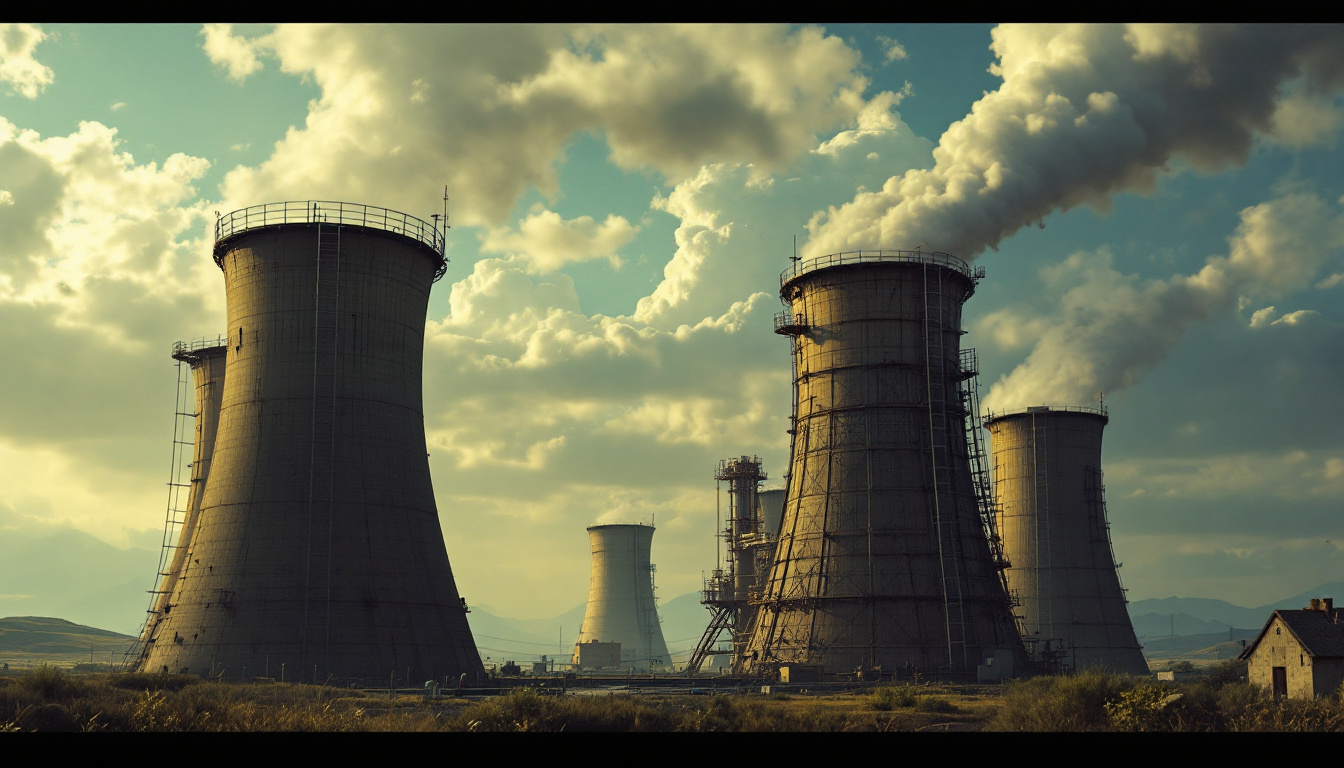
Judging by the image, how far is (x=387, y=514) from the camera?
35.8m

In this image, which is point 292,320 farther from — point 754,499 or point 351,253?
point 754,499

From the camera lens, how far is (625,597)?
90500mm

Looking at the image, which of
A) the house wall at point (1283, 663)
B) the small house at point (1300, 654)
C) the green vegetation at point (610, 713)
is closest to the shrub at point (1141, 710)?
the green vegetation at point (610, 713)

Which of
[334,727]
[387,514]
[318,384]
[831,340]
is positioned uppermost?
[831,340]

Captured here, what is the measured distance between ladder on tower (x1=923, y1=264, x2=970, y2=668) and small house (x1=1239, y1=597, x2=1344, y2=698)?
10612 millimetres

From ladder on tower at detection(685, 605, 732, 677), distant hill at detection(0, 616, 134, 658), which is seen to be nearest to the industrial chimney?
ladder on tower at detection(685, 605, 732, 677)

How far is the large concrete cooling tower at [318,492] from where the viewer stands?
34594 mm

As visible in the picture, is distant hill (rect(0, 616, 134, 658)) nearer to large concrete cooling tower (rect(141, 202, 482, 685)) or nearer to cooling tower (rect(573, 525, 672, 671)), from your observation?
cooling tower (rect(573, 525, 672, 671))

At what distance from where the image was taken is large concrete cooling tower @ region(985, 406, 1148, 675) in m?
55.3

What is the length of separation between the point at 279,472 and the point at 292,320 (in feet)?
15.8

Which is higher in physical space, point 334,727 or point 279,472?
point 279,472
